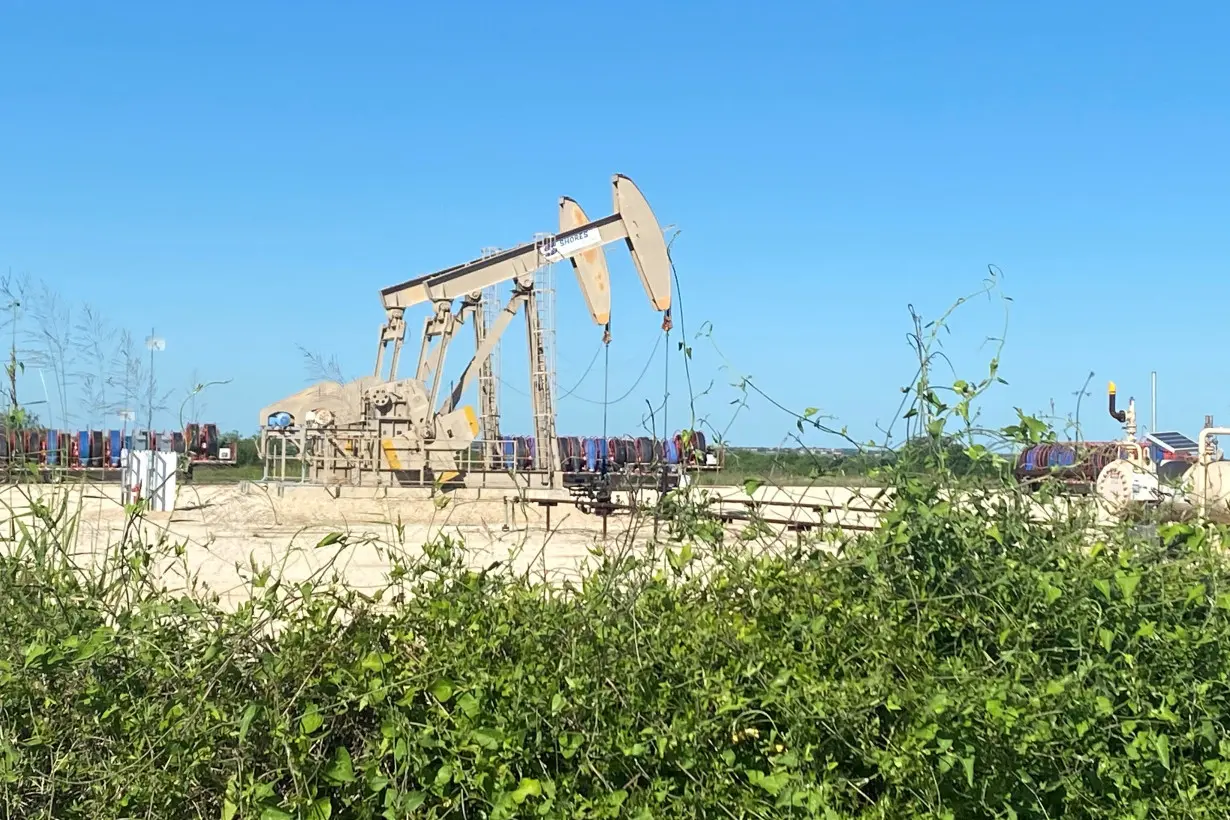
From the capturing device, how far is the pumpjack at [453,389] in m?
21.8

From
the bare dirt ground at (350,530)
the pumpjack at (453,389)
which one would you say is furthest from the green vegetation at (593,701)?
the pumpjack at (453,389)

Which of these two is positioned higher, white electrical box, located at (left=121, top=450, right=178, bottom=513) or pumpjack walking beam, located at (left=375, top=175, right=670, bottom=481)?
pumpjack walking beam, located at (left=375, top=175, right=670, bottom=481)

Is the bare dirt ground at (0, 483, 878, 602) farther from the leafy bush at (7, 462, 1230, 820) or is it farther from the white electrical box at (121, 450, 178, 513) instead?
the leafy bush at (7, 462, 1230, 820)

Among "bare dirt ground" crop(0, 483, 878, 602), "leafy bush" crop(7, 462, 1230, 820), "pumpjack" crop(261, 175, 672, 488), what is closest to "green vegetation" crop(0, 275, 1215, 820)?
"leafy bush" crop(7, 462, 1230, 820)

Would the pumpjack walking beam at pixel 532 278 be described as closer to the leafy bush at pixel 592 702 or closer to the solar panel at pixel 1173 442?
the solar panel at pixel 1173 442

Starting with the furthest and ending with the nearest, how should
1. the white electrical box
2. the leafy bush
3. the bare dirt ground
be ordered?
the white electrical box → the bare dirt ground → the leafy bush

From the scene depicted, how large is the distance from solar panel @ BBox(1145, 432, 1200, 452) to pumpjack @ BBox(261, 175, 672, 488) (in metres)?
9.84

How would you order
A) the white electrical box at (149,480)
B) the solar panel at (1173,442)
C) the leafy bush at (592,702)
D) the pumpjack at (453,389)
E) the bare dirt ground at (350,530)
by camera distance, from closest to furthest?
1. the leafy bush at (592,702)
2. the bare dirt ground at (350,530)
3. the white electrical box at (149,480)
4. the solar panel at (1173,442)
5. the pumpjack at (453,389)

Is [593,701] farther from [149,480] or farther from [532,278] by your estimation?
[532,278]

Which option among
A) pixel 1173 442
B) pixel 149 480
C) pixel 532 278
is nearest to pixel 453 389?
pixel 532 278

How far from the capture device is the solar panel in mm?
12491

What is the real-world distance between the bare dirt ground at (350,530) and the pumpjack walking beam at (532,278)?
13.7ft

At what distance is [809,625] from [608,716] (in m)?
0.59

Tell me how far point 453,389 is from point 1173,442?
13.2m
